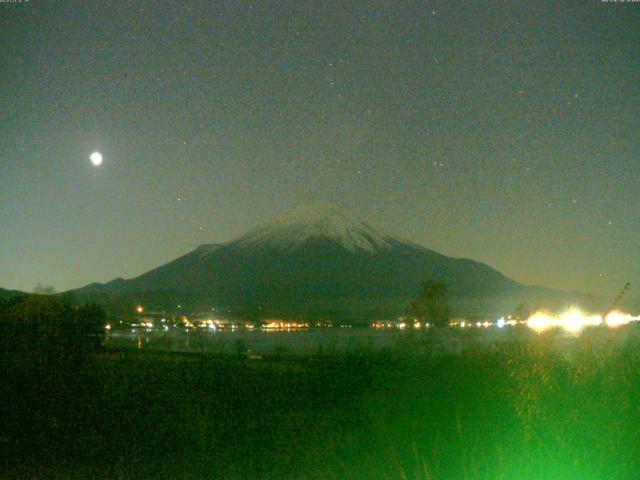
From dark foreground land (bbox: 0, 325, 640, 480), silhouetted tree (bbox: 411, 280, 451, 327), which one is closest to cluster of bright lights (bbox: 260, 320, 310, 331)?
silhouetted tree (bbox: 411, 280, 451, 327)

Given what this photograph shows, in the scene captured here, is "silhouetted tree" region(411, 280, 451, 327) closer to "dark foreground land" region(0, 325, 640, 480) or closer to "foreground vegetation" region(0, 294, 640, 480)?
"foreground vegetation" region(0, 294, 640, 480)

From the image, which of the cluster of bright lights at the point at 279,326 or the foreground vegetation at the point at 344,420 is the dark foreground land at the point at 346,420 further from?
the cluster of bright lights at the point at 279,326

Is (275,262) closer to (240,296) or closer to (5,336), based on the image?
(240,296)

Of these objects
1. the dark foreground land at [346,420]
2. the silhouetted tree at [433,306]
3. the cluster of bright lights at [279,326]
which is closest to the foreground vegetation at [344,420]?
the dark foreground land at [346,420]

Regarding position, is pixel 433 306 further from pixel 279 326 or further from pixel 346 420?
pixel 279 326

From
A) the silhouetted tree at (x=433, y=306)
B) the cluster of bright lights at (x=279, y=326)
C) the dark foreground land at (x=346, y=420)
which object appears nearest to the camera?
the dark foreground land at (x=346, y=420)

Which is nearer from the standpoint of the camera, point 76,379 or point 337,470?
point 337,470

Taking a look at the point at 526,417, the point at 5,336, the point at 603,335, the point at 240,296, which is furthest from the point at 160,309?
the point at 526,417
